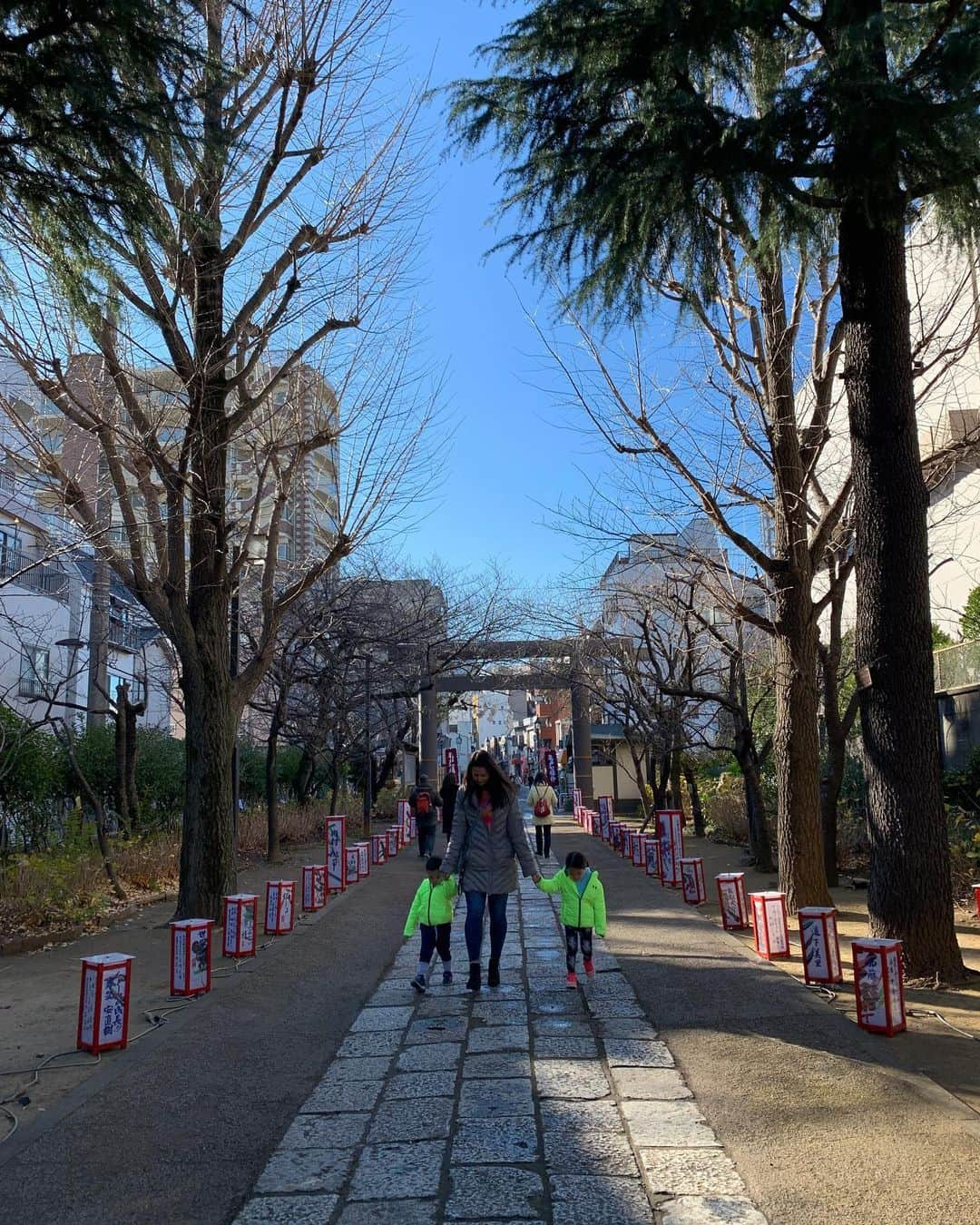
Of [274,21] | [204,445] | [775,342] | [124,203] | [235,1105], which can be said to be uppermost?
[274,21]

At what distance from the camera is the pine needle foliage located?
6.78 metres

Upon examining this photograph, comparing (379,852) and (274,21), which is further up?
(274,21)

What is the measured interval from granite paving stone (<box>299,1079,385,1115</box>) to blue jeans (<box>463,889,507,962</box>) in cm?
216

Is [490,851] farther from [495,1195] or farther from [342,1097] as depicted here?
[495,1195]

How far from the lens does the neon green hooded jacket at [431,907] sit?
25.7 ft

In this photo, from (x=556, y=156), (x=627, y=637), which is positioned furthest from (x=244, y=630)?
(x=556, y=156)

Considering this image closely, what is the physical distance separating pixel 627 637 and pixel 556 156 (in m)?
13.8

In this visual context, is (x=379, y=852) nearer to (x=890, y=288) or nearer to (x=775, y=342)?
(x=775, y=342)

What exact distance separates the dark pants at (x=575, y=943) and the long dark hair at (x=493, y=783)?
3.85 feet

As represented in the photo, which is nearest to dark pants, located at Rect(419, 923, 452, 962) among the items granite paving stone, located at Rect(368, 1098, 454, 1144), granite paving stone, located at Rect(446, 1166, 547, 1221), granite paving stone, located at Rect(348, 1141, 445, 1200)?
granite paving stone, located at Rect(368, 1098, 454, 1144)

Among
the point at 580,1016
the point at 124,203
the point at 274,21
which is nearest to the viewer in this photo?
the point at 124,203

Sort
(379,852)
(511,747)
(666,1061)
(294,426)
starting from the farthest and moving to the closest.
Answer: (511,747)
(379,852)
(294,426)
(666,1061)

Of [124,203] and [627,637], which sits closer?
[124,203]

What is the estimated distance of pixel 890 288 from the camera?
26.3ft
